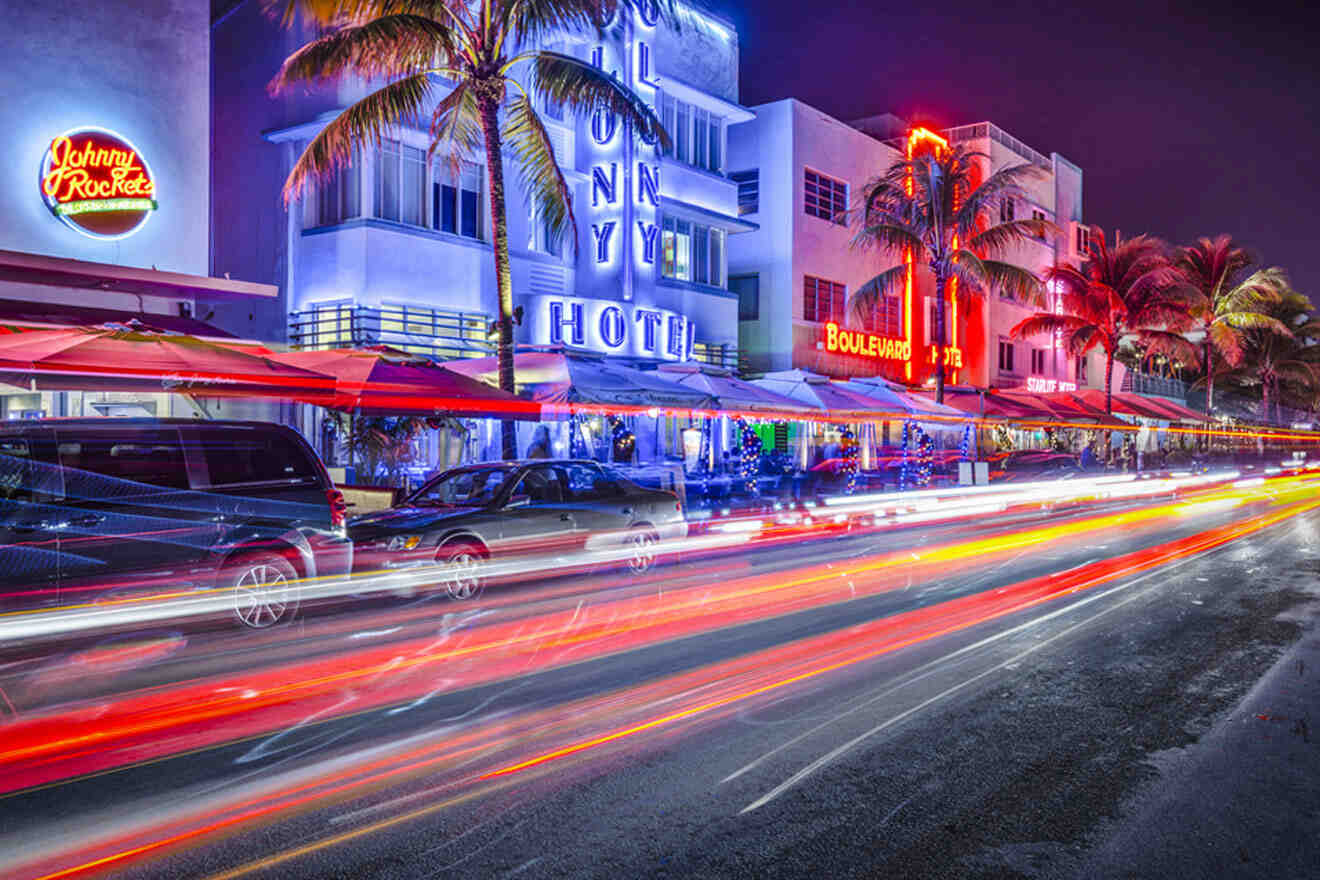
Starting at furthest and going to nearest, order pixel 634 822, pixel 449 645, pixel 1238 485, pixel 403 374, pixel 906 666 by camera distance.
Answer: pixel 1238 485 < pixel 403 374 < pixel 449 645 < pixel 906 666 < pixel 634 822

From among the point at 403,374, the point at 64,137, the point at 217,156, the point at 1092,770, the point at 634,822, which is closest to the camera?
the point at 634,822

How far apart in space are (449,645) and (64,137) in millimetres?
12424

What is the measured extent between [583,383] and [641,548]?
443 cm

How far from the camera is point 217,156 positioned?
22.1m

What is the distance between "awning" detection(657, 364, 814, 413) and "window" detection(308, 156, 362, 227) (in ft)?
22.9

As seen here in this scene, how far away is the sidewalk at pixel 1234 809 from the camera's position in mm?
4312

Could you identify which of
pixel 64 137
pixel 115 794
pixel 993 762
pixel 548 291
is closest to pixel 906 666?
pixel 993 762

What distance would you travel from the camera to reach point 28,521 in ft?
24.7

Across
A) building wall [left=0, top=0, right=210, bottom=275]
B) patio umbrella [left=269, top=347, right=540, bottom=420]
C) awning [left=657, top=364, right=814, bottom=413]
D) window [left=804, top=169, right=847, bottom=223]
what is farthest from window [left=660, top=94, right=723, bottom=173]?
patio umbrella [left=269, top=347, right=540, bottom=420]

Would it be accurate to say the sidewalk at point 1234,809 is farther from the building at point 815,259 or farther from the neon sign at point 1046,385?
the neon sign at point 1046,385

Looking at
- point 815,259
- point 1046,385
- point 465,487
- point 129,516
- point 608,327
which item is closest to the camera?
point 129,516

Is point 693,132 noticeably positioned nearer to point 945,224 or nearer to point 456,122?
point 945,224

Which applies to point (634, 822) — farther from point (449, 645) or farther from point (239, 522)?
point (239, 522)

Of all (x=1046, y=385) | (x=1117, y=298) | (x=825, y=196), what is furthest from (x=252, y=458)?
(x=1046, y=385)
